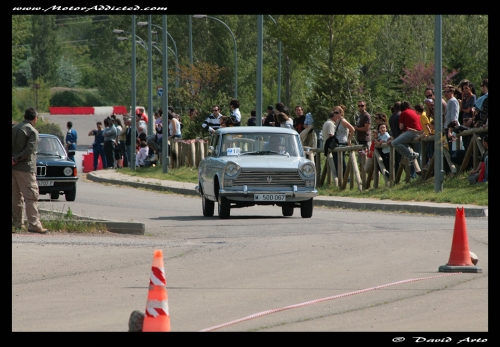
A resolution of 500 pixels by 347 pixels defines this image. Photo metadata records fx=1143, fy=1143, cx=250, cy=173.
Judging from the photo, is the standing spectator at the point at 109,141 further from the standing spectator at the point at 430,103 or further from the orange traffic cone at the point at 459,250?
the orange traffic cone at the point at 459,250

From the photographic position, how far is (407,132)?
24859mm

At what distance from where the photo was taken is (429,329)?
8703mm

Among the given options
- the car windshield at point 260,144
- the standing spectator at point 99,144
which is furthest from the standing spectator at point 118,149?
the car windshield at point 260,144

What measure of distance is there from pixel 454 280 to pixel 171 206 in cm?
1372

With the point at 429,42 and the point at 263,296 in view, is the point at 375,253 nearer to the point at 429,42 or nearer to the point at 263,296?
the point at 263,296

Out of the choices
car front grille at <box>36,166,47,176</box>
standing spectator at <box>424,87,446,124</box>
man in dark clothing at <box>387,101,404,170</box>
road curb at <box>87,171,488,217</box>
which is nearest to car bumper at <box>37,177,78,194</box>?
car front grille at <box>36,166,47,176</box>

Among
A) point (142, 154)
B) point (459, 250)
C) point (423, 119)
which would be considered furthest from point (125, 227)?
point (142, 154)

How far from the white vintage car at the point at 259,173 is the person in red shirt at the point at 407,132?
13.2ft

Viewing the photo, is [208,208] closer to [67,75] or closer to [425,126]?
[425,126]

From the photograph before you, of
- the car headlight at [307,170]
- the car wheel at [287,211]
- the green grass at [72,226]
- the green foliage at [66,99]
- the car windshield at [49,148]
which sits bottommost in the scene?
the car wheel at [287,211]

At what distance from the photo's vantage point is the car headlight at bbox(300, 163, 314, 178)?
2042 cm

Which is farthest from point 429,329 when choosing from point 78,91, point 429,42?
point 78,91

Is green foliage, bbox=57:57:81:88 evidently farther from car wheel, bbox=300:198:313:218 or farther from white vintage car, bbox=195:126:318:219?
car wheel, bbox=300:198:313:218

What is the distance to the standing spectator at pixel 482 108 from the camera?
864 inches
